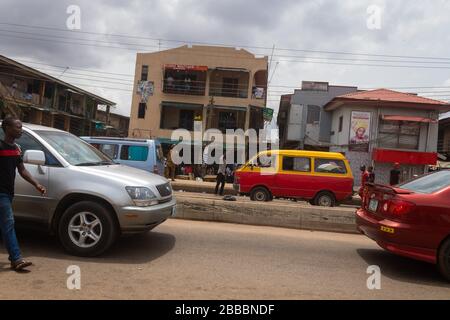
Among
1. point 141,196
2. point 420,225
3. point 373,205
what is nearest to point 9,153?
point 141,196

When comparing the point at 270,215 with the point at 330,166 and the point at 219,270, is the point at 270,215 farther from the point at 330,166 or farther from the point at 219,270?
the point at 330,166

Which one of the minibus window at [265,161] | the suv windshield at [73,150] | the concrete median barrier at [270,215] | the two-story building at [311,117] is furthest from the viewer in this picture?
the two-story building at [311,117]

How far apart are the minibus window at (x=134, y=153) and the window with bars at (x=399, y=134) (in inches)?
770

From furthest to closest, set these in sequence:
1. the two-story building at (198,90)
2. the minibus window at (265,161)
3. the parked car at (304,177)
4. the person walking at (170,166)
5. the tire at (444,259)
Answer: the two-story building at (198,90) → the person walking at (170,166) → the minibus window at (265,161) → the parked car at (304,177) → the tire at (444,259)

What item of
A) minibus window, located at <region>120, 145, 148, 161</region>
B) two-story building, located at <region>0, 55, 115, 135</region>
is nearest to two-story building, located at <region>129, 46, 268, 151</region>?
two-story building, located at <region>0, 55, 115, 135</region>

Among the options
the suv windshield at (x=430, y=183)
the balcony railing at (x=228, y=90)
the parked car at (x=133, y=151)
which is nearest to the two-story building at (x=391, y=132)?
the balcony railing at (x=228, y=90)

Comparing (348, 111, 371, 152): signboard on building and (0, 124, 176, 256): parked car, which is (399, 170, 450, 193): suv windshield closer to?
(0, 124, 176, 256): parked car

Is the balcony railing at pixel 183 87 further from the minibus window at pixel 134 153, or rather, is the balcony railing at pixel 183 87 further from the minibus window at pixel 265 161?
the minibus window at pixel 134 153

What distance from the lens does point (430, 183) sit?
610cm

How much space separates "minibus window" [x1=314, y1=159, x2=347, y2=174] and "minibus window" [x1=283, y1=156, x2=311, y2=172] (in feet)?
1.01

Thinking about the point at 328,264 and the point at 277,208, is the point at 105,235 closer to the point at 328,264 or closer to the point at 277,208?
the point at 328,264

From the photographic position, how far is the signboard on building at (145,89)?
3912 cm

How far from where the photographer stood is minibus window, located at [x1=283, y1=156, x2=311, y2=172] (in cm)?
1505

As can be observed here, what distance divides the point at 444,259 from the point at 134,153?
10416mm
